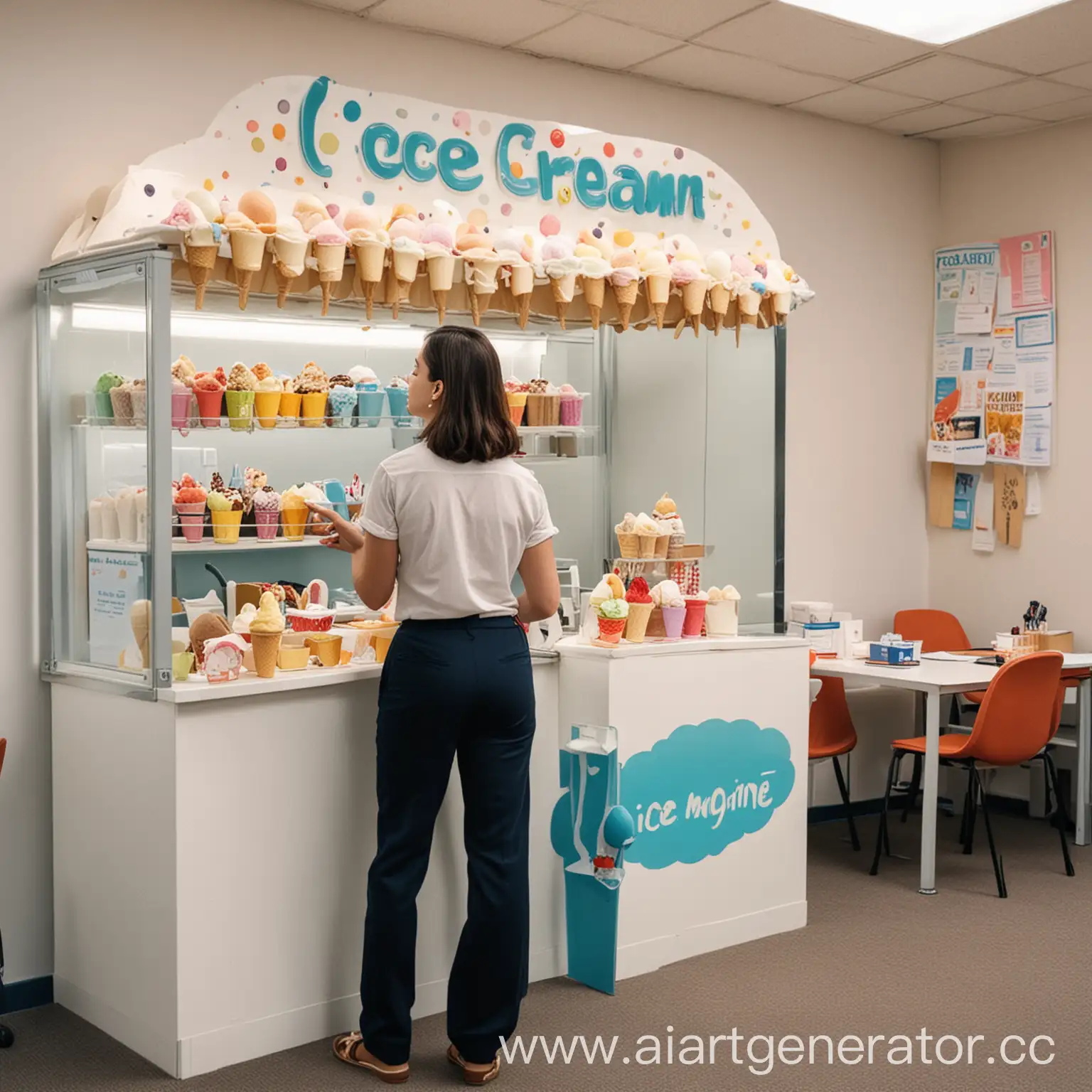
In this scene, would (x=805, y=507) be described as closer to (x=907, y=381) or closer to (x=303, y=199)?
(x=907, y=381)

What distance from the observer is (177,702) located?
11.0 feet

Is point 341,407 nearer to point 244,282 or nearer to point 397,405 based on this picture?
point 397,405

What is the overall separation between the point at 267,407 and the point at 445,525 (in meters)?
0.99

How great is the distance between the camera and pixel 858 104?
5973 mm

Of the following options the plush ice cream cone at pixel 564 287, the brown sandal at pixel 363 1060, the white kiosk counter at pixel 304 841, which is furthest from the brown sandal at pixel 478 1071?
the plush ice cream cone at pixel 564 287

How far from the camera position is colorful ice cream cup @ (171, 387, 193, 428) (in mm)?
3766

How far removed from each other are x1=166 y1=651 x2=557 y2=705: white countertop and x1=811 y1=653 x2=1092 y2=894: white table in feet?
7.84

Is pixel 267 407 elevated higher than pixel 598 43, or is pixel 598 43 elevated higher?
pixel 598 43

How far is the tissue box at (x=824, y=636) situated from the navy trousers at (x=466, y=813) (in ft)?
8.82

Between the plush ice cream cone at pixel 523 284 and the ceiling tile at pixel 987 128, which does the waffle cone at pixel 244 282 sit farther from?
the ceiling tile at pixel 987 128

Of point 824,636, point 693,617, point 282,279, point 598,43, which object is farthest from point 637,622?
point 598,43

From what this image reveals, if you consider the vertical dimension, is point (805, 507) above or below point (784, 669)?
above

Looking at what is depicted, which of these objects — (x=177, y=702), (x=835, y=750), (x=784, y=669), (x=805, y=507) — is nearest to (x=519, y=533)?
(x=177, y=702)

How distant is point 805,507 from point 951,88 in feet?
6.45
